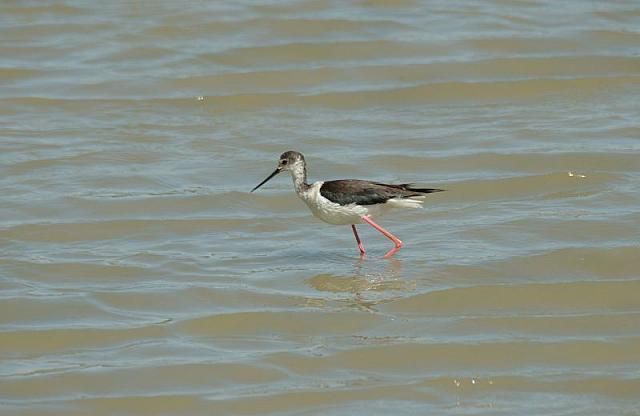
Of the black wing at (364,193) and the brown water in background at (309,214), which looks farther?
the black wing at (364,193)

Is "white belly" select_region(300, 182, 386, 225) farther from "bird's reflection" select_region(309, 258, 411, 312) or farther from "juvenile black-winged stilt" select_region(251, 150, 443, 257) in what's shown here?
"bird's reflection" select_region(309, 258, 411, 312)

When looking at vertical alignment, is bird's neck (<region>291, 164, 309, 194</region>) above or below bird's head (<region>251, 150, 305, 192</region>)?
below

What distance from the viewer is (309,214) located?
10789 mm

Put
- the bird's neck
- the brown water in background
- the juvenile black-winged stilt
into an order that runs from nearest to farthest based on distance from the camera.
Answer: the brown water in background, the juvenile black-winged stilt, the bird's neck

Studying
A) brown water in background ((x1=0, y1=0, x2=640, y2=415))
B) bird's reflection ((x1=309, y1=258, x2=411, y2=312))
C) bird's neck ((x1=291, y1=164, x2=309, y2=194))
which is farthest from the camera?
bird's neck ((x1=291, y1=164, x2=309, y2=194))

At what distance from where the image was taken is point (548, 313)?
27.1 feet

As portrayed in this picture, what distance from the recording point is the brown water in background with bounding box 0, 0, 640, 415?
291 inches

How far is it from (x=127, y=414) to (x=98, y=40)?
9278mm

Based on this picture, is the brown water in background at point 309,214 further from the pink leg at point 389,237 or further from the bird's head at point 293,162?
the bird's head at point 293,162

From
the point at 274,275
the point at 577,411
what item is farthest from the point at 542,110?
the point at 577,411

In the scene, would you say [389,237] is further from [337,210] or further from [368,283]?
[368,283]

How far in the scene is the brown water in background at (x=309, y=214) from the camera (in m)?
7.39

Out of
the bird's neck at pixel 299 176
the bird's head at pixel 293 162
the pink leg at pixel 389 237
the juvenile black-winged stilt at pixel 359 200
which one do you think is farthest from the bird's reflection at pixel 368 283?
the bird's head at pixel 293 162


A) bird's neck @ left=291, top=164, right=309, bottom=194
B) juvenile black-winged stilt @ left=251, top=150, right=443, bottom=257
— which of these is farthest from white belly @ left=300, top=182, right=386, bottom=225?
bird's neck @ left=291, top=164, right=309, bottom=194
